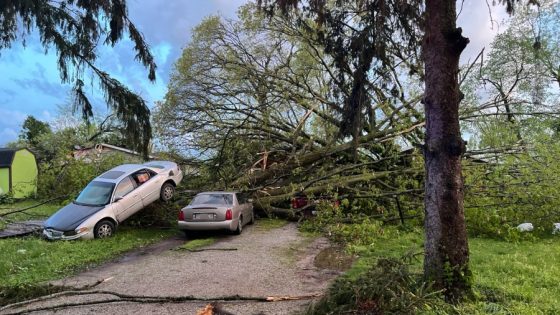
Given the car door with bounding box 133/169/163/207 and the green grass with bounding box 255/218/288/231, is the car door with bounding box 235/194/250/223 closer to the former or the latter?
the green grass with bounding box 255/218/288/231

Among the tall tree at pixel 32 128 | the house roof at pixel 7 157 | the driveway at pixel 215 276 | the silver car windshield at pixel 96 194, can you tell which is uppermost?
the tall tree at pixel 32 128

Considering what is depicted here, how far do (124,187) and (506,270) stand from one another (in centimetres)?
1117

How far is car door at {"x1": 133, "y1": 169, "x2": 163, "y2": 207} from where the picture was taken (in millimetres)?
15039

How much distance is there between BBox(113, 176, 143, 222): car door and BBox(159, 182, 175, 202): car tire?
0.85 m

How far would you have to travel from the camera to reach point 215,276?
9.16 meters

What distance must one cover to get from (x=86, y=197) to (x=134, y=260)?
4617mm

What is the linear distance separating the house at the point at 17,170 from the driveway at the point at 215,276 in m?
18.4

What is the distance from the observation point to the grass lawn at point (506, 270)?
579cm

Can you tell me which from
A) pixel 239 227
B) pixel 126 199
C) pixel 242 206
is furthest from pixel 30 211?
pixel 239 227

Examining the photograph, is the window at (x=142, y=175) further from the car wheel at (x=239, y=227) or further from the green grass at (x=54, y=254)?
the car wheel at (x=239, y=227)

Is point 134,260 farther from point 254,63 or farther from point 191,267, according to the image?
point 254,63

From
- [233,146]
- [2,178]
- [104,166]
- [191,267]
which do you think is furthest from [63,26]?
[2,178]

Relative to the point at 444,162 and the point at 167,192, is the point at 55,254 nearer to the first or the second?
the point at 167,192

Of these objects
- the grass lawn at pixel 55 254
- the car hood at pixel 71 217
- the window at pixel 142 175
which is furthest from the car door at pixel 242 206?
the car hood at pixel 71 217
